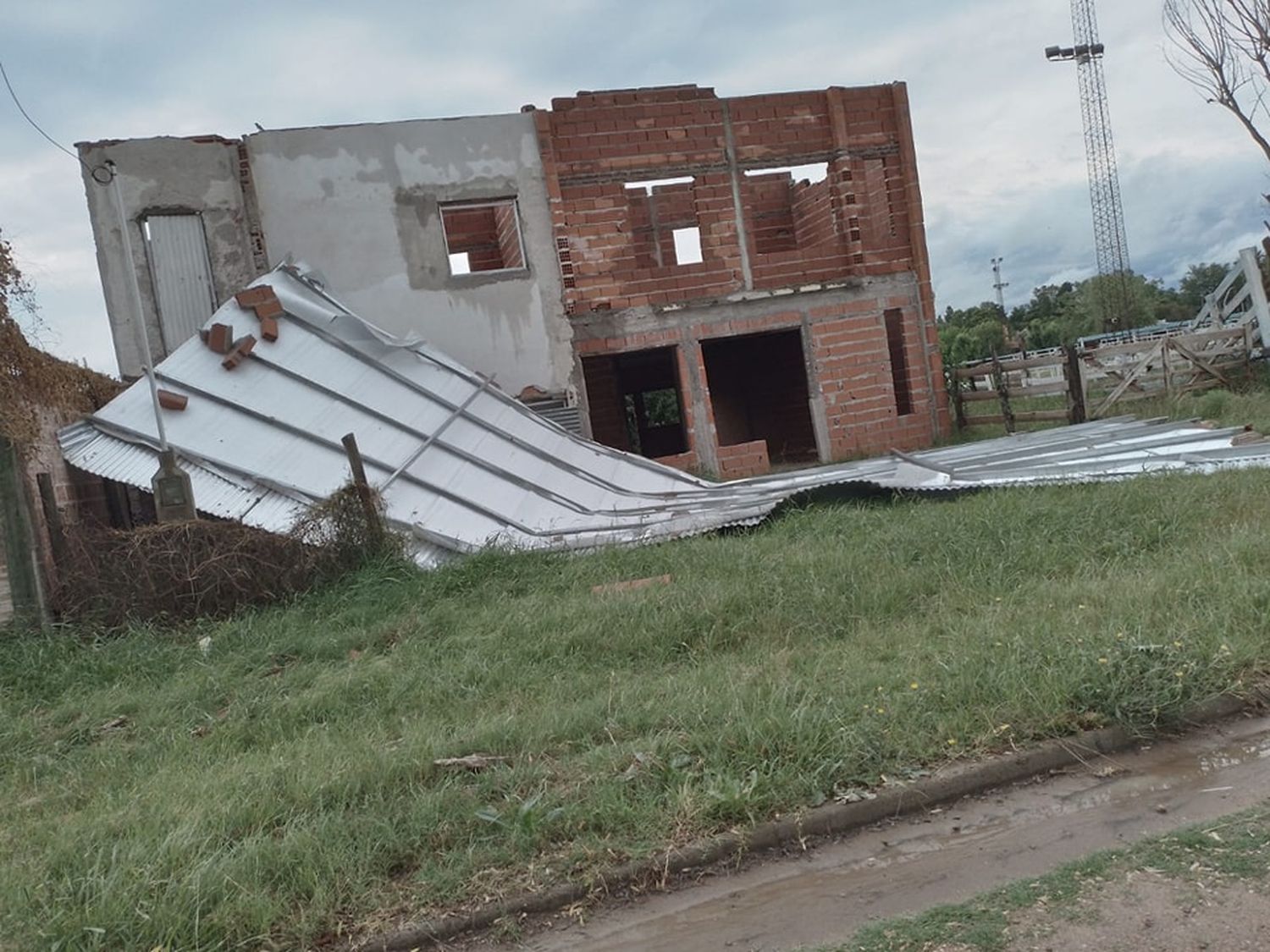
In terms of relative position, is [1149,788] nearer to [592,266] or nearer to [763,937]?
[763,937]

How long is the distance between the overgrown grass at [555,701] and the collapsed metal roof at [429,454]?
1208 mm

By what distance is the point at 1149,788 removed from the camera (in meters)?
3.32

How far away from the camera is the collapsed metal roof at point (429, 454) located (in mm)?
7672

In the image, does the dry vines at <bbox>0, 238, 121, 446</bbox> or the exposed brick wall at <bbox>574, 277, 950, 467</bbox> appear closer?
the dry vines at <bbox>0, 238, 121, 446</bbox>

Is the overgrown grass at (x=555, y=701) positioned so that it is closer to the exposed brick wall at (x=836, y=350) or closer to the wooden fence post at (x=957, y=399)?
the exposed brick wall at (x=836, y=350)

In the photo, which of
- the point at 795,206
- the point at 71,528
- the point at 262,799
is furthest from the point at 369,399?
the point at 795,206

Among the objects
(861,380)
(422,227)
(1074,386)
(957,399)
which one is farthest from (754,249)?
(1074,386)

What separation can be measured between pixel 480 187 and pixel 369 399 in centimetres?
472

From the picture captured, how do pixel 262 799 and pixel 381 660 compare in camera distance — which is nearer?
pixel 262 799

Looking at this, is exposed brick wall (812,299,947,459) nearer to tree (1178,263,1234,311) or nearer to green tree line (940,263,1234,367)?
green tree line (940,263,1234,367)

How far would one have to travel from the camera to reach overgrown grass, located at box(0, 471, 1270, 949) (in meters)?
3.07

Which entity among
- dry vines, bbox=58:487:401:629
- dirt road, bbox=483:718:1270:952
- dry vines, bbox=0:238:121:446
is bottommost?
dirt road, bbox=483:718:1270:952

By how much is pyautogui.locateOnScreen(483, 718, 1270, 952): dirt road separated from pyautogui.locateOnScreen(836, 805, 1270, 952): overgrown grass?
0.34 feet

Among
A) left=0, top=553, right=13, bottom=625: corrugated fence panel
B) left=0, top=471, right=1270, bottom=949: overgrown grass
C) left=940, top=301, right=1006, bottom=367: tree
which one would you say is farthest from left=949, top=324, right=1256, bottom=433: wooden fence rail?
left=940, top=301, right=1006, bottom=367: tree
